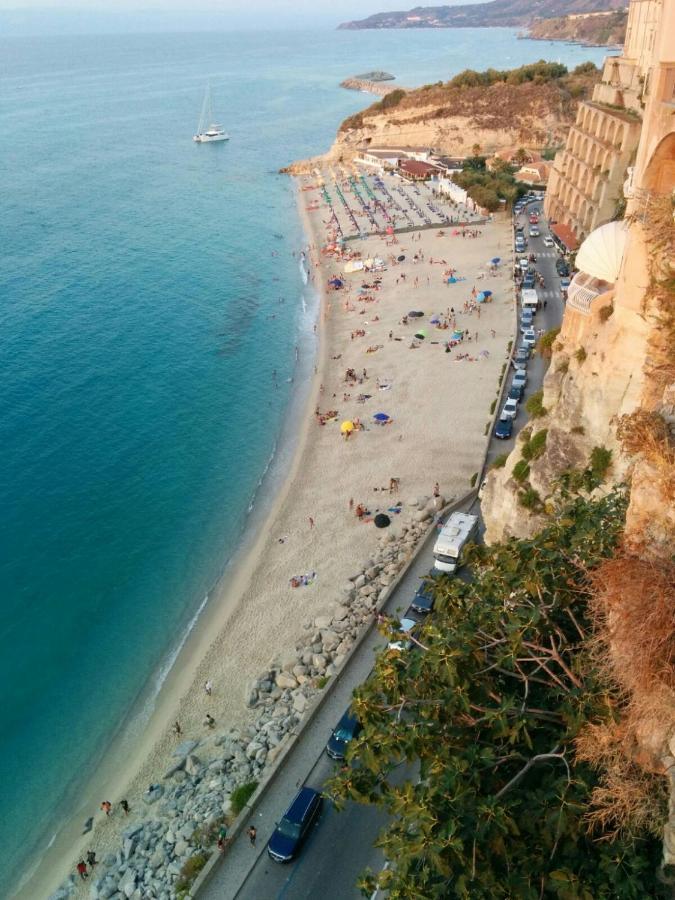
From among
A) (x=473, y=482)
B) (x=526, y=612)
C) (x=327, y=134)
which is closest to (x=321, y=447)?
(x=473, y=482)

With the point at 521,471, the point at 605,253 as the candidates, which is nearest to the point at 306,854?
the point at 521,471

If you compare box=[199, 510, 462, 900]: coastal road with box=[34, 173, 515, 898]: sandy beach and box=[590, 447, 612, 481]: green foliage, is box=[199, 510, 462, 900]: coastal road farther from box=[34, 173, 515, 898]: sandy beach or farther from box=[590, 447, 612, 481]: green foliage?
box=[590, 447, 612, 481]: green foliage

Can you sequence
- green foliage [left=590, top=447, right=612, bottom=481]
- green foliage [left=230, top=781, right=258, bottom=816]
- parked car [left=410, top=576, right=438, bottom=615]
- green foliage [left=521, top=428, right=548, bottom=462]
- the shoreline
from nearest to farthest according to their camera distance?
1. green foliage [left=230, top=781, right=258, bottom=816]
2. green foliage [left=590, top=447, right=612, bottom=481]
3. the shoreline
4. green foliage [left=521, top=428, right=548, bottom=462]
5. parked car [left=410, top=576, right=438, bottom=615]

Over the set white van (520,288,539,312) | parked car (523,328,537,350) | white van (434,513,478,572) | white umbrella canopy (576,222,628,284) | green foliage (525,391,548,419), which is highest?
white umbrella canopy (576,222,628,284)

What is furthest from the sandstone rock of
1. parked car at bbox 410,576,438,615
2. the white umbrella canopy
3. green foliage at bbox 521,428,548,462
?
the white umbrella canopy

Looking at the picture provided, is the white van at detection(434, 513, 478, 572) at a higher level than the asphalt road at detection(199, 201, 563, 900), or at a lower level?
higher

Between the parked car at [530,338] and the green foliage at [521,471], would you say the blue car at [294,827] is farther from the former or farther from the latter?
the parked car at [530,338]

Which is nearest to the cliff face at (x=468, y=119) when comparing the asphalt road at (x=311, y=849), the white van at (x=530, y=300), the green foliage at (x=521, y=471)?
the white van at (x=530, y=300)
